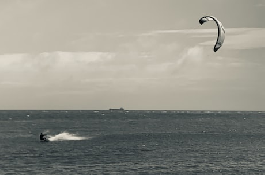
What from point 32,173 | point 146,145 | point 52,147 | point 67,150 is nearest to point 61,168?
point 32,173

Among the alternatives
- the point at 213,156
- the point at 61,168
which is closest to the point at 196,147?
the point at 213,156

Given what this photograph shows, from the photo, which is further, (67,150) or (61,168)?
(67,150)

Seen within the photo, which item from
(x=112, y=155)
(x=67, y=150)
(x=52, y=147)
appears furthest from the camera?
(x=52, y=147)

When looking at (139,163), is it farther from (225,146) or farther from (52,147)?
(225,146)

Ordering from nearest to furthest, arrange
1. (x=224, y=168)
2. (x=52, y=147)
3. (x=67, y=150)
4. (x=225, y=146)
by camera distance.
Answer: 1. (x=224, y=168)
2. (x=67, y=150)
3. (x=52, y=147)
4. (x=225, y=146)

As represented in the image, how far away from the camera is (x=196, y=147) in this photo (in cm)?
10344

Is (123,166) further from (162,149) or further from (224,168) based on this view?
(162,149)

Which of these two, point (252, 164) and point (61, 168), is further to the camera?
point (252, 164)

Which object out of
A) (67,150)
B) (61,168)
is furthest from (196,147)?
(61,168)

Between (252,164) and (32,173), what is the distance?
43137 mm

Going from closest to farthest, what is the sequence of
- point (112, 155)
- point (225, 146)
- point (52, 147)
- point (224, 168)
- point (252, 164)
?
point (224, 168), point (252, 164), point (112, 155), point (52, 147), point (225, 146)

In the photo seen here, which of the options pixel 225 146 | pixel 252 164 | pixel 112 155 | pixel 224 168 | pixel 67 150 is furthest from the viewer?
pixel 225 146

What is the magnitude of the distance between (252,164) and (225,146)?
1222 inches

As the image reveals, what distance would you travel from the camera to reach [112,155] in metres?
85.4
